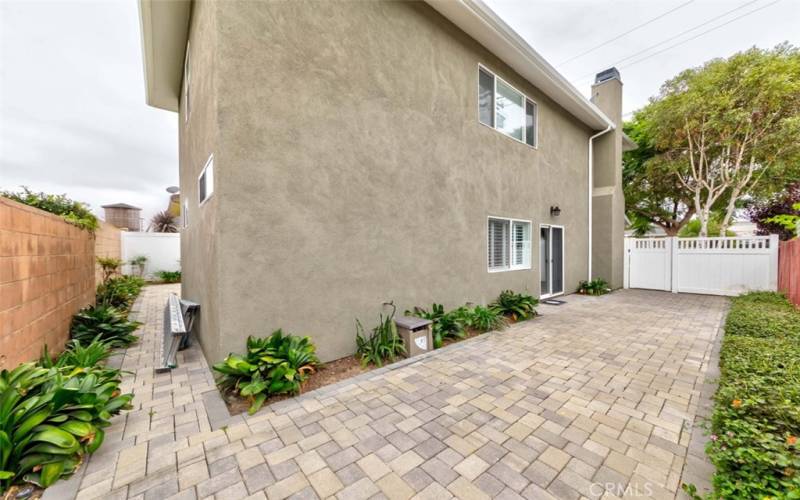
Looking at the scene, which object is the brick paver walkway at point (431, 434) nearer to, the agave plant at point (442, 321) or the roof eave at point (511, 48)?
the agave plant at point (442, 321)

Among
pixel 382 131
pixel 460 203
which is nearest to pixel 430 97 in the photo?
pixel 382 131

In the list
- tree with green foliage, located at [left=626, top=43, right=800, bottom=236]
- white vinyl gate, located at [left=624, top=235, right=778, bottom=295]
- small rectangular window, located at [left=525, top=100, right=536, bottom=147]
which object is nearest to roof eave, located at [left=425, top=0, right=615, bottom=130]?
small rectangular window, located at [left=525, top=100, right=536, bottom=147]

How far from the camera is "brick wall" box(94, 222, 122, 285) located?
26.6 ft

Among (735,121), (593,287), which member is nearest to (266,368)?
(593,287)

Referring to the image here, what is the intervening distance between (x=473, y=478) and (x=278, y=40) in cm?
460

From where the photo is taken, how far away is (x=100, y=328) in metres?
4.83

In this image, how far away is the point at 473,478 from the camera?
1.94 meters

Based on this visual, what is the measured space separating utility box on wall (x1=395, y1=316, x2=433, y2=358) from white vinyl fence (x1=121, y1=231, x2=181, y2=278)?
39.6ft

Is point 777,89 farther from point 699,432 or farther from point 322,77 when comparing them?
point 322,77

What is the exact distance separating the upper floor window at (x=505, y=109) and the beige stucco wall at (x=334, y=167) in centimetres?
41

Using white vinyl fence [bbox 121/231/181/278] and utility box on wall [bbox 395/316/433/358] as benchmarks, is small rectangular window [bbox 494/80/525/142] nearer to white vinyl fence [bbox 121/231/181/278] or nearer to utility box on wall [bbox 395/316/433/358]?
utility box on wall [bbox 395/316/433/358]

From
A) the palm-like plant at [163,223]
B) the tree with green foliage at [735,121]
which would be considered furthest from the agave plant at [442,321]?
the palm-like plant at [163,223]

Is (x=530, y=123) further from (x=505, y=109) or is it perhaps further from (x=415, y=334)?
(x=415, y=334)

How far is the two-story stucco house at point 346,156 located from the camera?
3281mm
